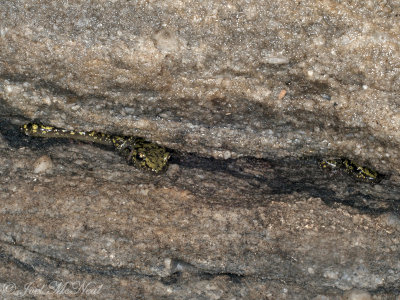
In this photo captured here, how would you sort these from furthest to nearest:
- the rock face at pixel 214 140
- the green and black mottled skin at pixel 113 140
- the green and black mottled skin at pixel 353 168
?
the green and black mottled skin at pixel 113 140, the green and black mottled skin at pixel 353 168, the rock face at pixel 214 140

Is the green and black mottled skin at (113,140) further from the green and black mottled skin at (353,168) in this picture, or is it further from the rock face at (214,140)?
the green and black mottled skin at (353,168)

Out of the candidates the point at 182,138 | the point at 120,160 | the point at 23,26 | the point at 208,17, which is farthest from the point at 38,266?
the point at 208,17

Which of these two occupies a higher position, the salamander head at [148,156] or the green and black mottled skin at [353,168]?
the green and black mottled skin at [353,168]

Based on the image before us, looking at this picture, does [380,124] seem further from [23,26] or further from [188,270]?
[23,26]

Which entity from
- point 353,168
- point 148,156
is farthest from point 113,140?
point 353,168

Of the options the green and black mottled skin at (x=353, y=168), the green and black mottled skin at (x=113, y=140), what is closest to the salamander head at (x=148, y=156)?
the green and black mottled skin at (x=113, y=140)
